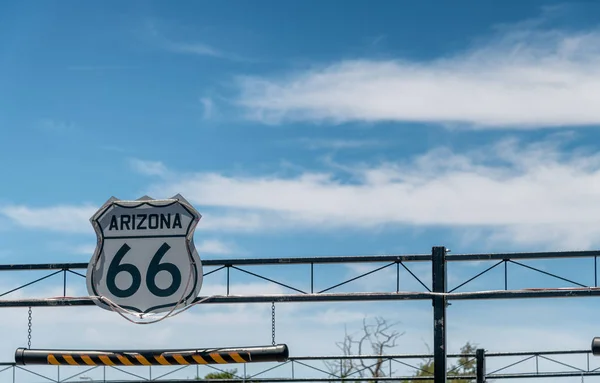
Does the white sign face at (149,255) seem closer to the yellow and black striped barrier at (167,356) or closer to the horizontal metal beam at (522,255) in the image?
the yellow and black striped barrier at (167,356)

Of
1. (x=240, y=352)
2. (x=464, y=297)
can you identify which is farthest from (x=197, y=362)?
(x=464, y=297)

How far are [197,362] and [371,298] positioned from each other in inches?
139

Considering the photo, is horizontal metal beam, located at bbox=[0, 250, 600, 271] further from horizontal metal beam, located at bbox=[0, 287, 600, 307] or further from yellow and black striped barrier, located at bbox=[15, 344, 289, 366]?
yellow and black striped barrier, located at bbox=[15, 344, 289, 366]

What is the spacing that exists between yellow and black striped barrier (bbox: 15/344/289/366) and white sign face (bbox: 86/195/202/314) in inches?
33.6

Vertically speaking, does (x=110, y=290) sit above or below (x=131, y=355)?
above

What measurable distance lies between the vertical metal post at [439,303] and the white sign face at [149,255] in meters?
4.49

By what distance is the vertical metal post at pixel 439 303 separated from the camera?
19.3m

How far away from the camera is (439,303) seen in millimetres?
19359

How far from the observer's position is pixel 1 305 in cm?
2078

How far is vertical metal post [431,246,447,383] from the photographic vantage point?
19312mm

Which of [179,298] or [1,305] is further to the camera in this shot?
[1,305]

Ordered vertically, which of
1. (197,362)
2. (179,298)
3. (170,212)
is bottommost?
(197,362)

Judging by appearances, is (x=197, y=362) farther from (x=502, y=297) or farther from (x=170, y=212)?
(x=502, y=297)

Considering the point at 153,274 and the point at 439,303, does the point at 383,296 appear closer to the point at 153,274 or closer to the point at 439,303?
the point at 439,303
